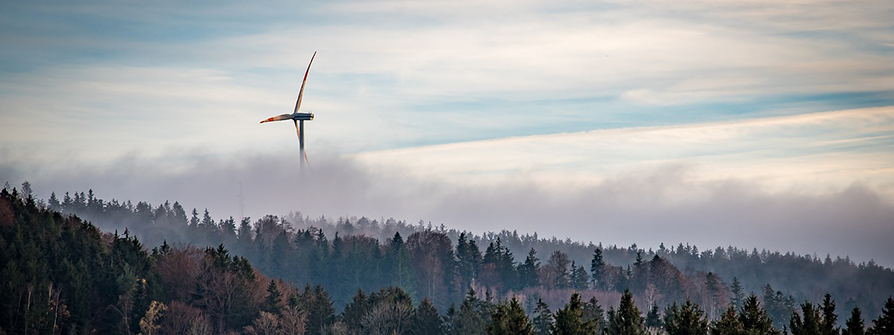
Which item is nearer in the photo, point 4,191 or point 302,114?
point 302,114

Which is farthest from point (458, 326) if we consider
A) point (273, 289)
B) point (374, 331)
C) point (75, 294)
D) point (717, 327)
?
point (717, 327)

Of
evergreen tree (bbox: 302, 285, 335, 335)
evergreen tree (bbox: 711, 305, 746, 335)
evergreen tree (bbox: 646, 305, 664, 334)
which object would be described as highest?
evergreen tree (bbox: 302, 285, 335, 335)

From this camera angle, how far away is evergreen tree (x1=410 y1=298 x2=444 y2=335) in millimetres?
136375

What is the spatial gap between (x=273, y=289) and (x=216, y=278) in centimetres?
784

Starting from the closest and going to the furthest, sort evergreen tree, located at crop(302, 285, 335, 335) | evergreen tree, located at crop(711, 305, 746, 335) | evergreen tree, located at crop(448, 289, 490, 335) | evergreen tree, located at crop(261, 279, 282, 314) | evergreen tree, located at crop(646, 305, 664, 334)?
evergreen tree, located at crop(711, 305, 746, 335) → evergreen tree, located at crop(646, 305, 664, 334) → evergreen tree, located at crop(448, 289, 490, 335) → evergreen tree, located at crop(261, 279, 282, 314) → evergreen tree, located at crop(302, 285, 335, 335)

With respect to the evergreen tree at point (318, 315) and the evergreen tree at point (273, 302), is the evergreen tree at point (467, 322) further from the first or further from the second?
the evergreen tree at point (273, 302)

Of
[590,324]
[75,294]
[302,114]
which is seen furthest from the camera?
[302,114]

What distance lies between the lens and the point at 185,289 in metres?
146

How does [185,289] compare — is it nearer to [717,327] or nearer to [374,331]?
[374,331]

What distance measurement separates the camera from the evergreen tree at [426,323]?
136 meters

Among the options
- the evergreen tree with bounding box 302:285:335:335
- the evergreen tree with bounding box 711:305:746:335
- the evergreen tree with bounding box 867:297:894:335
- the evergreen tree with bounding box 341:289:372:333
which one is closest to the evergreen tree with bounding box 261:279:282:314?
the evergreen tree with bounding box 302:285:335:335

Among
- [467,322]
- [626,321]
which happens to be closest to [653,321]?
[467,322]

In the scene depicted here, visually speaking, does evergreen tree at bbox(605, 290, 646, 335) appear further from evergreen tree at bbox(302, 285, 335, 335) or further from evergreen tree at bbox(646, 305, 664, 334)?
evergreen tree at bbox(302, 285, 335, 335)

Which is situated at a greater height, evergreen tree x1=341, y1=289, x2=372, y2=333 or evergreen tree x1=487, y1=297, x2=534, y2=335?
evergreen tree x1=341, y1=289, x2=372, y2=333
